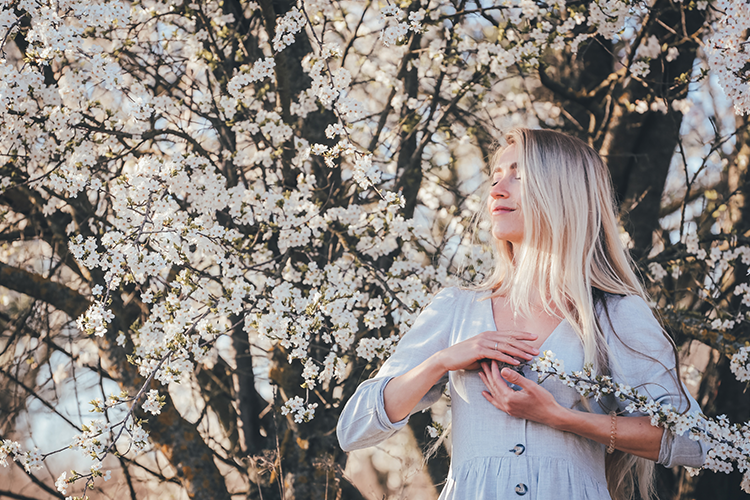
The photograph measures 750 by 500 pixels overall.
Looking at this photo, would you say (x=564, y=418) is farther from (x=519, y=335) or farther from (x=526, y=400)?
(x=519, y=335)

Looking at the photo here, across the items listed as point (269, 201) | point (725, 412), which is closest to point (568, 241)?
point (269, 201)

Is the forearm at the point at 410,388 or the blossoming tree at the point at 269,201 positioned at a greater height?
the blossoming tree at the point at 269,201

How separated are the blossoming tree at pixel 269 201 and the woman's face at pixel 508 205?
31.3 inches

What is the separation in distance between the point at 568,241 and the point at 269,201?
1.66 meters

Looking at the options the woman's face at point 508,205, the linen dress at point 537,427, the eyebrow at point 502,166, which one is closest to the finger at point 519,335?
the linen dress at point 537,427

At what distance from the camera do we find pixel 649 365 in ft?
5.30

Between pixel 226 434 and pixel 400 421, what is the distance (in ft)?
10.8

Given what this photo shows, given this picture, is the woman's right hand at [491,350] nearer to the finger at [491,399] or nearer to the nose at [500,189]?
the finger at [491,399]

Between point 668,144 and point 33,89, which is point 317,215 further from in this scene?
point 668,144

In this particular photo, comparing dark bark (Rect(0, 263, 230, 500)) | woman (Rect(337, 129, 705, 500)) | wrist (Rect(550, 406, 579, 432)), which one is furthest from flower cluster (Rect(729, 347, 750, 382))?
dark bark (Rect(0, 263, 230, 500))

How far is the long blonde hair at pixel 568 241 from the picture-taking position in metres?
1.81

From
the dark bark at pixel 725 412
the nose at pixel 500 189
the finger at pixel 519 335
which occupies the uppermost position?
the nose at pixel 500 189

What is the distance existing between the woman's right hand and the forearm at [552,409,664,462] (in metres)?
0.17

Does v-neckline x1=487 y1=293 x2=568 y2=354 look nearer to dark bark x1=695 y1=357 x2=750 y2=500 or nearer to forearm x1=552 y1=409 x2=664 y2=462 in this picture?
forearm x1=552 y1=409 x2=664 y2=462
